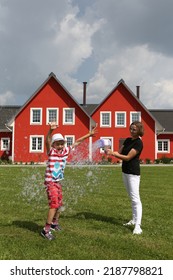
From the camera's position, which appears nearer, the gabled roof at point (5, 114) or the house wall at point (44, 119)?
the house wall at point (44, 119)

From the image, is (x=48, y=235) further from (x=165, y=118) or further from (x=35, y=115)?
(x=165, y=118)

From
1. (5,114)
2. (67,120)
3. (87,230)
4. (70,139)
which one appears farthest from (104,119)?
(87,230)

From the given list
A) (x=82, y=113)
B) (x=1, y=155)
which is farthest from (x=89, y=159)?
(x=1, y=155)

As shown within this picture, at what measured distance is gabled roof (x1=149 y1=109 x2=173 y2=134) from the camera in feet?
145

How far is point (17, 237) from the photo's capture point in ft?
21.5

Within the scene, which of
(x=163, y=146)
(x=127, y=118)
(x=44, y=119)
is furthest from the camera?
(x=163, y=146)

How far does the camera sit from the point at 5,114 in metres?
45.0

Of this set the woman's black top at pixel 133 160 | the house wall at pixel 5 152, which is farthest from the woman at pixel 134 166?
the house wall at pixel 5 152

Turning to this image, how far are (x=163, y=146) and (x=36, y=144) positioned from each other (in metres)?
14.2

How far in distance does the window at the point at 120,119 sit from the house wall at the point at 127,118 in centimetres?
31

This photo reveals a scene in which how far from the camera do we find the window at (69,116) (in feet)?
129

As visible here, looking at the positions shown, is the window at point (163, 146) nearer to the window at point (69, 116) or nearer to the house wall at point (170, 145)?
the house wall at point (170, 145)
